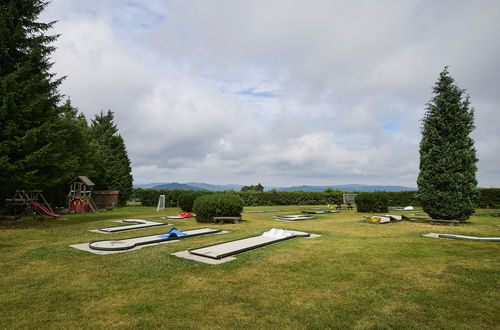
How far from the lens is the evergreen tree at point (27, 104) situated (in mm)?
12750

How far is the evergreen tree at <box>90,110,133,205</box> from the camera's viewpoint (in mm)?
32594

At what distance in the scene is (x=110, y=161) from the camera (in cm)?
3412

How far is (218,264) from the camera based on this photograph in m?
6.12

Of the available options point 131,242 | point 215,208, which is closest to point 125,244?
point 131,242

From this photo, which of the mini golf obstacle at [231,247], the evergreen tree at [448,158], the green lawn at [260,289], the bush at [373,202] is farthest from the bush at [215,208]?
the bush at [373,202]

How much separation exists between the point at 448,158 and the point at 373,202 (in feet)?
25.7

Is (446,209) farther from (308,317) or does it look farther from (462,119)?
(308,317)

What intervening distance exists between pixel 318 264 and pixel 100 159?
33476 millimetres

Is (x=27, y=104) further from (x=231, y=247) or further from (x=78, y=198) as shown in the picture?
(x=231, y=247)

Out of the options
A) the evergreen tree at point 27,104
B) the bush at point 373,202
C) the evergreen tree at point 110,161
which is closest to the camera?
the evergreen tree at point 27,104

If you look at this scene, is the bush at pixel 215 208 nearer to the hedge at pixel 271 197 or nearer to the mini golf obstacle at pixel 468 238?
the mini golf obstacle at pixel 468 238

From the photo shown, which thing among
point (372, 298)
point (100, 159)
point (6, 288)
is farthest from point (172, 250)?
point (100, 159)

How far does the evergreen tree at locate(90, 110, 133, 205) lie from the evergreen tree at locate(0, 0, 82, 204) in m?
17.5

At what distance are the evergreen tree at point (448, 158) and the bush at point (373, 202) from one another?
6275mm
